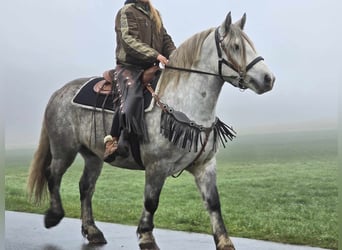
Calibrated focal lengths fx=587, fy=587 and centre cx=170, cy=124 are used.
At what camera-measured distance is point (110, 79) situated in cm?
485

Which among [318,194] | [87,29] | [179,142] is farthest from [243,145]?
[87,29]

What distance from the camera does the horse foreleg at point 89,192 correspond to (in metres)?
5.23

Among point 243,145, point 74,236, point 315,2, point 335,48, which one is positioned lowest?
point 74,236

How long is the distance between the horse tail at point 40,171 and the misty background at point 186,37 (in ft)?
1.15

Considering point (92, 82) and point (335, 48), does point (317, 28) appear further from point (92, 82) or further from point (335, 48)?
point (92, 82)

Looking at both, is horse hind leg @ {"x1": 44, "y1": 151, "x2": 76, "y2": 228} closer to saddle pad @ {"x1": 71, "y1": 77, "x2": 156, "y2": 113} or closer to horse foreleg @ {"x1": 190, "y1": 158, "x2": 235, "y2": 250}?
saddle pad @ {"x1": 71, "y1": 77, "x2": 156, "y2": 113}

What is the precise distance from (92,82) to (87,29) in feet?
2.48

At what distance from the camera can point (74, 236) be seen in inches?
214

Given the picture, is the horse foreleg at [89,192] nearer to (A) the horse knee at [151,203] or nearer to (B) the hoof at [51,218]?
(B) the hoof at [51,218]

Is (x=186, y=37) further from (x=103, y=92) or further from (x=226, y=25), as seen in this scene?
(x=226, y=25)

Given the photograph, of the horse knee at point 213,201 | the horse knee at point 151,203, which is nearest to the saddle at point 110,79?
the horse knee at point 151,203

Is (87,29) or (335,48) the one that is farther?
(87,29)

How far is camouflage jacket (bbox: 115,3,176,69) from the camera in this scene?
4.48m

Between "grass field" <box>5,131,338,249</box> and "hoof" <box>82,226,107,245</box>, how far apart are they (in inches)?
20.2
